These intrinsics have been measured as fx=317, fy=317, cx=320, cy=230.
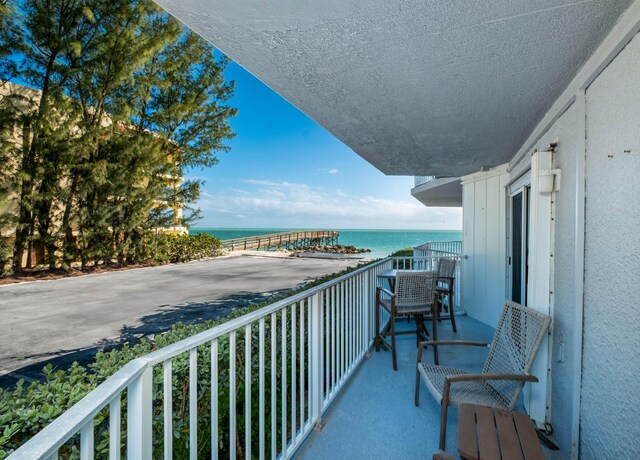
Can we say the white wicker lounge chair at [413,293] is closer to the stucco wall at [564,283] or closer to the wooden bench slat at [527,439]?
the stucco wall at [564,283]

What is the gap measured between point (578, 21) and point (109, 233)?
1389 cm

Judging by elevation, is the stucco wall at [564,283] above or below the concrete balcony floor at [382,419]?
above

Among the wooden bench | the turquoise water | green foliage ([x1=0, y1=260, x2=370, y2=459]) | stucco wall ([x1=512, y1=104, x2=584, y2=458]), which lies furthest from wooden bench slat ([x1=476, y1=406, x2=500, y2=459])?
the turquoise water

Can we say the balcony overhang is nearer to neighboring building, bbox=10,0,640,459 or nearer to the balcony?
the balcony

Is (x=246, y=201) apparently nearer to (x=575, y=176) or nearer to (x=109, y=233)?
(x=109, y=233)

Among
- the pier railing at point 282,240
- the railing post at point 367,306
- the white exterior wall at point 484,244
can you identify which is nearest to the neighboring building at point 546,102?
the railing post at point 367,306

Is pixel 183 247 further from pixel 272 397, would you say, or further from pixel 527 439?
pixel 527 439

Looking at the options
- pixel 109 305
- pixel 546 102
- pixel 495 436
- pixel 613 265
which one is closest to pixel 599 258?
pixel 613 265

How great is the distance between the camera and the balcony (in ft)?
2.96

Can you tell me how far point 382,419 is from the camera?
2.45 m

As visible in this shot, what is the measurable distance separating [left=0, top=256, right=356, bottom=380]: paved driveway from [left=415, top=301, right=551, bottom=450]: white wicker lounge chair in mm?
4235

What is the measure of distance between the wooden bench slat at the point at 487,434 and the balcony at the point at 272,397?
627 millimetres

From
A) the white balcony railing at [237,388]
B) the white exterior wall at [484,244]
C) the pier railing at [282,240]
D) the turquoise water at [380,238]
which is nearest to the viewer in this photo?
the white balcony railing at [237,388]

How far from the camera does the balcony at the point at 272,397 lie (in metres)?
0.90
